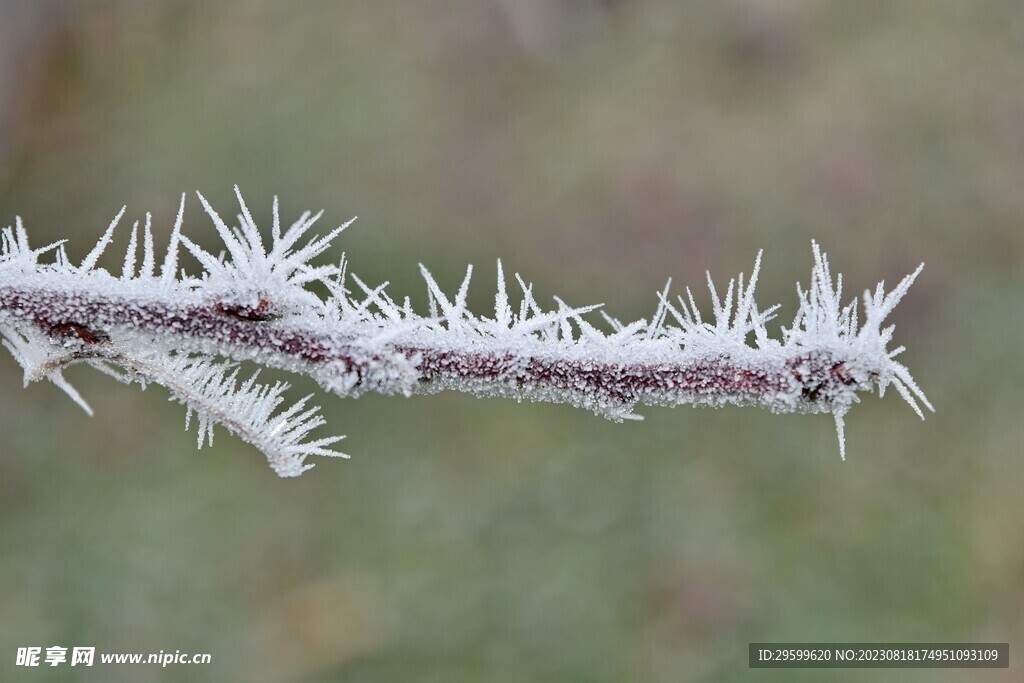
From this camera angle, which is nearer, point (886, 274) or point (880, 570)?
point (880, 570)

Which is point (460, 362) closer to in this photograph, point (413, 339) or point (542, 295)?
point (413, 339)

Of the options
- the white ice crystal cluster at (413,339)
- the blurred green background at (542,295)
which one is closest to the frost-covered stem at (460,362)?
the white ice crystal cluster at (413,339)

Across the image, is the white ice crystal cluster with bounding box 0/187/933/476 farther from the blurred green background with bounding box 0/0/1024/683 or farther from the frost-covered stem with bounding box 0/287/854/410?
the blurred green background with bounding box 0/0/1024/683

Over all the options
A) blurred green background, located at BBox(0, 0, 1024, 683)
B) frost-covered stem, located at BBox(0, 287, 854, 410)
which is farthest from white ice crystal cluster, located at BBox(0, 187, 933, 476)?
blurred green background, located at BBox(0, 0, 1024, 683)

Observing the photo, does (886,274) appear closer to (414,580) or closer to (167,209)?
(414,580)

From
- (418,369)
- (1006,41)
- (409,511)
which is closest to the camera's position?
(418,369)

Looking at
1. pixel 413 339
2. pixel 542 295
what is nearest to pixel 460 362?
pixel 413 339

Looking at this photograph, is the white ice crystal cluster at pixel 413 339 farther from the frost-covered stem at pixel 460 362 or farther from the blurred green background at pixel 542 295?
the blurred green background at pixel 542 295

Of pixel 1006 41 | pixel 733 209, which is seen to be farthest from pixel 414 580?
pixel 1006 41

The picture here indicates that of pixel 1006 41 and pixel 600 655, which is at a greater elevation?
pixel 1006 41
